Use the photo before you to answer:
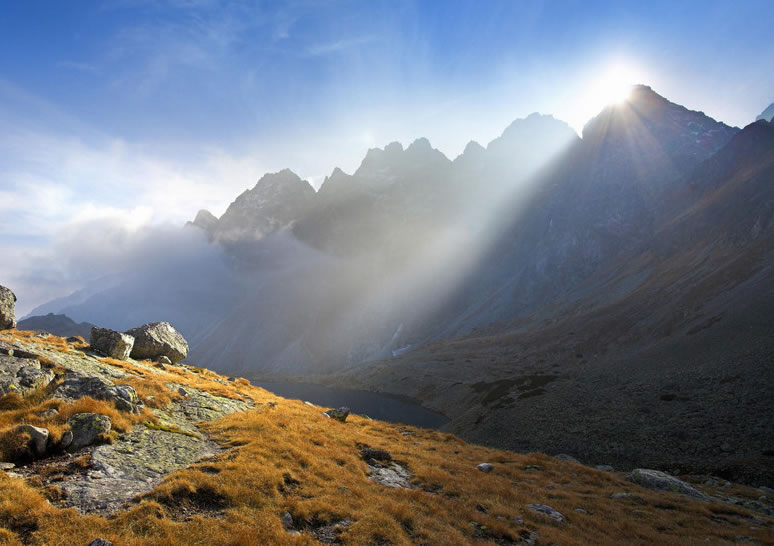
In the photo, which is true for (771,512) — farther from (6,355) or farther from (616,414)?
(6,355)

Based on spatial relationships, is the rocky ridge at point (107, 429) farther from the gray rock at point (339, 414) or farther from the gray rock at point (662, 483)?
the gray rock at point (662, 483)

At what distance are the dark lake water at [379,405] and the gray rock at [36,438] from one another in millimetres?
78188

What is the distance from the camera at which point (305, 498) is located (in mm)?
12977

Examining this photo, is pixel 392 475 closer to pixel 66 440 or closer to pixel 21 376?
pixel 66 440

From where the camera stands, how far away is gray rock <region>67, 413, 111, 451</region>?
1295cm

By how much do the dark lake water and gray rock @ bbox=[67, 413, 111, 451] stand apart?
76.3 meters

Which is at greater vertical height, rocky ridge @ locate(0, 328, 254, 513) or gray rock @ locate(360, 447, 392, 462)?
rocky ridge @ locate(0, 328, 254, 513)

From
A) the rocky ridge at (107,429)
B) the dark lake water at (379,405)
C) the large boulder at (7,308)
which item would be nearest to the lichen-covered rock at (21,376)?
the rocky ridge at (107,429)

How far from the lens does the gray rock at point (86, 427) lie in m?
13.0

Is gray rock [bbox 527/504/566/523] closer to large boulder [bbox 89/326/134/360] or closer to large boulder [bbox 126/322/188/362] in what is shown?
large boulder [bbox 89/326/134/360]

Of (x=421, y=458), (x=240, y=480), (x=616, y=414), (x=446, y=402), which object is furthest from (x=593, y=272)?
(x=240, y=480)

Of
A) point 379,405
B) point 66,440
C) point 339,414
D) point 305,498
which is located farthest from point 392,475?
point 379,405

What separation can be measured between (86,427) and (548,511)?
19.8 m

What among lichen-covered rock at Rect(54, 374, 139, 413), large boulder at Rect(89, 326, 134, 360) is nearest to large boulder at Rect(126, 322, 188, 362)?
large boulder at Rect(89, 326, 134, 360)
